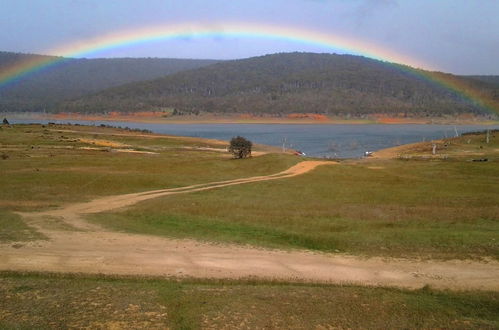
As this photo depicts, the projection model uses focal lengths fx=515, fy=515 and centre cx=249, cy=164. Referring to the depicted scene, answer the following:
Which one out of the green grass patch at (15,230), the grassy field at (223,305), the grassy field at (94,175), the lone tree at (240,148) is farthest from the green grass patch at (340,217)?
the lone tree at (240,148)

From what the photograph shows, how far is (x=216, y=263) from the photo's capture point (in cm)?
1650

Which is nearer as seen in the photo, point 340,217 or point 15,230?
point 15,230

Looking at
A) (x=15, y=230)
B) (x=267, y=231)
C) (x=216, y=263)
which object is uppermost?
(x=15, y=230)

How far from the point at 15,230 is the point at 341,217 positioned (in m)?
14.2

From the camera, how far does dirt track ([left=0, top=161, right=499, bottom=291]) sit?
15258mm

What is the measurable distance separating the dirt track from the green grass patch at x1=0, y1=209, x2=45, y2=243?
0.62 m

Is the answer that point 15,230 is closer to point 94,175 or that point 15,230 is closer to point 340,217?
point 340,217

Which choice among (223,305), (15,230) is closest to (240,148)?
(15,230)

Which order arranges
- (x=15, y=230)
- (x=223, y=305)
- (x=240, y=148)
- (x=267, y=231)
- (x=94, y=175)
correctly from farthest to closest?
(x=240, y=148) → (x=94, y=175) → (x=267, y=231) → (x=15, y=230) → (x=223, y=305)

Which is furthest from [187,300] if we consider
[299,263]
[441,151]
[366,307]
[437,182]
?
[441,151]

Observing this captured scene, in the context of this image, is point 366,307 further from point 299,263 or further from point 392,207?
point 392,207

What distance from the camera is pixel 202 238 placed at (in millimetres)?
20141

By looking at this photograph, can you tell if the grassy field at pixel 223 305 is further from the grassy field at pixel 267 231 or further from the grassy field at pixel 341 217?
the grassy field at pixel 341 217

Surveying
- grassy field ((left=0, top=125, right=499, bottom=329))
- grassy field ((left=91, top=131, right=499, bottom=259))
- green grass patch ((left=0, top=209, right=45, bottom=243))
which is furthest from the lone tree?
green grass patch ((left=0, top=209, right=45, bottom=243))
